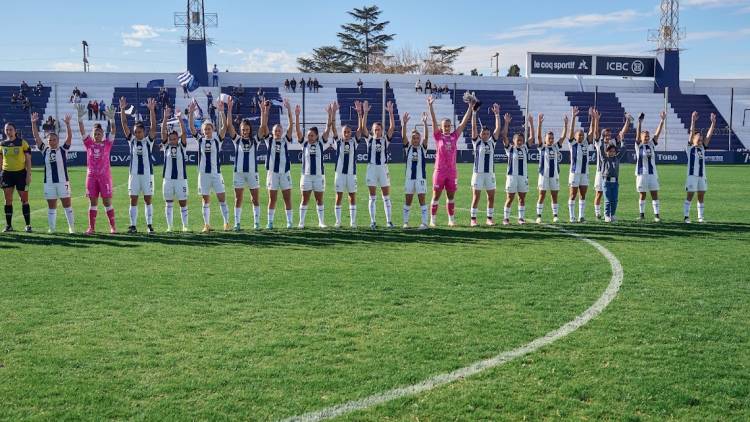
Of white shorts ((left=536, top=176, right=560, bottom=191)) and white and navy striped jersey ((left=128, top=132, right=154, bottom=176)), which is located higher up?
white and navy striped jersey ((left=128, top=132, right=154, bottom=176))

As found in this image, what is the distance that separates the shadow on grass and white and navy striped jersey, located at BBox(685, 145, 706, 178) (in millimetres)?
1266

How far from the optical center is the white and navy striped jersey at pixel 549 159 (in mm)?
13383

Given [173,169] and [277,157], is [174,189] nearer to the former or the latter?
[173,169]

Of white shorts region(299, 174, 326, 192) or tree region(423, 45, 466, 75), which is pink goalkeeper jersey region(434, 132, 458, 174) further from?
tree region(423, 45, 466, 75)

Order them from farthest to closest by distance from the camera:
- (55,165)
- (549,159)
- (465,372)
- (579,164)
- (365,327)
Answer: (579,164), (549,159), (55,165), (365,327), (465,372)

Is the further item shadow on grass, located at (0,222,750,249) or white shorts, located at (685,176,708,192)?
white shorts, located at (685,176,708,192)

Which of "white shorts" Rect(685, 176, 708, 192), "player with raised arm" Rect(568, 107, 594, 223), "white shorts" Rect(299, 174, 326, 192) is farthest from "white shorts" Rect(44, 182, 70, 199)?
"white shorts" Rect(685, 176, 708, 192)

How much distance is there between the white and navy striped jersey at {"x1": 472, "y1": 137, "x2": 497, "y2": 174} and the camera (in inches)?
508

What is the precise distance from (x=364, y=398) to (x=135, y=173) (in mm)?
8783

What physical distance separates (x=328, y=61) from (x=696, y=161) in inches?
2826

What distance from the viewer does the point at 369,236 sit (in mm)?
11609

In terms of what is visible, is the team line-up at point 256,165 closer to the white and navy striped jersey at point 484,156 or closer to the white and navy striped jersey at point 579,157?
the white and navy striped jersey at point 484,156

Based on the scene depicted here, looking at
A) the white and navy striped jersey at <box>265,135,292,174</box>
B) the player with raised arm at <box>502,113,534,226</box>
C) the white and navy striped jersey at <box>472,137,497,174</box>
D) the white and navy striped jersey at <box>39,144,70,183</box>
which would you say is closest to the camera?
the white and navy striped jersey at <box>39,144,70,183</box>

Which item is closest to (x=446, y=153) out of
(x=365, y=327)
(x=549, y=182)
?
(x=549, y=182)
